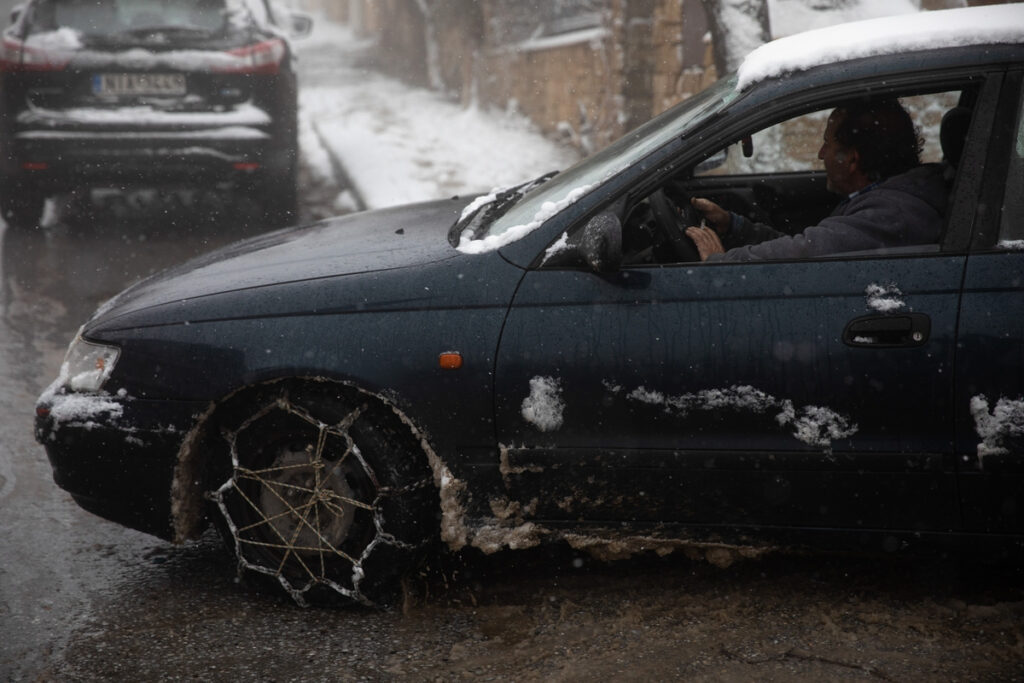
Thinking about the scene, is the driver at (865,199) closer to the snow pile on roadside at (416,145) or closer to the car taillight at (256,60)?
the snow pile on roadside at (416,145)

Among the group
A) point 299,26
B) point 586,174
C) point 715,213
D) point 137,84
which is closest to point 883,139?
point 715,213

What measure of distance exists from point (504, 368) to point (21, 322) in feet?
13.6

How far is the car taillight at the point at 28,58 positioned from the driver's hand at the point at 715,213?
514cm

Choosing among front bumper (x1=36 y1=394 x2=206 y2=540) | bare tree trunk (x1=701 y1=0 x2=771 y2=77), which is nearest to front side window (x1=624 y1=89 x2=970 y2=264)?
front bumper (x1=36 y1=394 x2=206 y2=540)

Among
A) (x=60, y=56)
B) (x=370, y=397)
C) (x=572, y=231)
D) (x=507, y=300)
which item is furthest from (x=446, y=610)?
(x=60, y=56)

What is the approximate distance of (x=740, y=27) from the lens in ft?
21.5

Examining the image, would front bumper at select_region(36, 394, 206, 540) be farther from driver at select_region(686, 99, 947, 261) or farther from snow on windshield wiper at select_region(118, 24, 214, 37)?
A: snow on windshield wiper at select_region(118, 24, 214, 37)

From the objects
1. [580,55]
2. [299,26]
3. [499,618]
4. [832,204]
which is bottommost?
[499,618]

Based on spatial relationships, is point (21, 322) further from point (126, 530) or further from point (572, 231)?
point (572, 231)

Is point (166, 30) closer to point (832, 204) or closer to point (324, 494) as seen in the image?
point (832, 204)

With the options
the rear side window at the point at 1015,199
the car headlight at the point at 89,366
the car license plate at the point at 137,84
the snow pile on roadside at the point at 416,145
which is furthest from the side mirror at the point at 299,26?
the rear side window at the point at 1015,199

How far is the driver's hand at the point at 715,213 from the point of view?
3.46 meters

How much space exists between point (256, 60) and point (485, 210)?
14.2 ft

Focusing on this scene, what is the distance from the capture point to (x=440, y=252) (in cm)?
299
